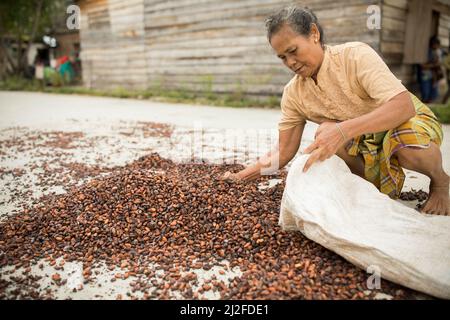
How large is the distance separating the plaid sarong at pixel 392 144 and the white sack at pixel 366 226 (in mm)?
359

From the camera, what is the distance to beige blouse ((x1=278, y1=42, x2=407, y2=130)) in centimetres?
201

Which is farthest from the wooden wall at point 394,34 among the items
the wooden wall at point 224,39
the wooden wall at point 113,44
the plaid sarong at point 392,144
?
the wooden wall at point 113,44

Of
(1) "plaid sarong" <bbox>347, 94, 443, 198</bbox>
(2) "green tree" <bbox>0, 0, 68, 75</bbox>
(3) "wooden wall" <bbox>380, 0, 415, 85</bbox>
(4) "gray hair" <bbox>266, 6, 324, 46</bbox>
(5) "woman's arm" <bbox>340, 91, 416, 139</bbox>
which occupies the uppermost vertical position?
(2) "green tree" <bbox>0, 0, 68, 75</bbox>

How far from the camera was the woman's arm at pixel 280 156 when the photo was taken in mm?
2566

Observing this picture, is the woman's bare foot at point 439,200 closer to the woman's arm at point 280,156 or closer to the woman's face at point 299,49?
the woman's arm at point 280,156

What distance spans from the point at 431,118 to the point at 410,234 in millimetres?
965

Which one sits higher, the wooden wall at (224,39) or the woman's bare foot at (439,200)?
the wooden wall at (224,39)

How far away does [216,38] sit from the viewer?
9.59 metres

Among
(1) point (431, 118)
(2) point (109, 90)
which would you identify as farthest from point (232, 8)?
(1) point (431, 118)

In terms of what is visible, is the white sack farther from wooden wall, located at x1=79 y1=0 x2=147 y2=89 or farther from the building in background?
wooden wall, located at x1=79 y1=0 x2=147 y2=89

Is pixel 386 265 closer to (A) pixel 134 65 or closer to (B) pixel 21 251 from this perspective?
(B) pixel 21 251

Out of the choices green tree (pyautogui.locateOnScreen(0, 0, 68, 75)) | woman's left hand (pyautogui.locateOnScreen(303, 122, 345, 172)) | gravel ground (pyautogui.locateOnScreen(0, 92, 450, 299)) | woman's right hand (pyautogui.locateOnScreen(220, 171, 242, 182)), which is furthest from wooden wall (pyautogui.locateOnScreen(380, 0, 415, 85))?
green tree (pyautogui.locateOnScreen(0, 0, 68, 75))

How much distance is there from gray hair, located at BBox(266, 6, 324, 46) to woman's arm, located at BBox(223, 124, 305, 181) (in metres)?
0.73

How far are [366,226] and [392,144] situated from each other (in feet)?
2.25
